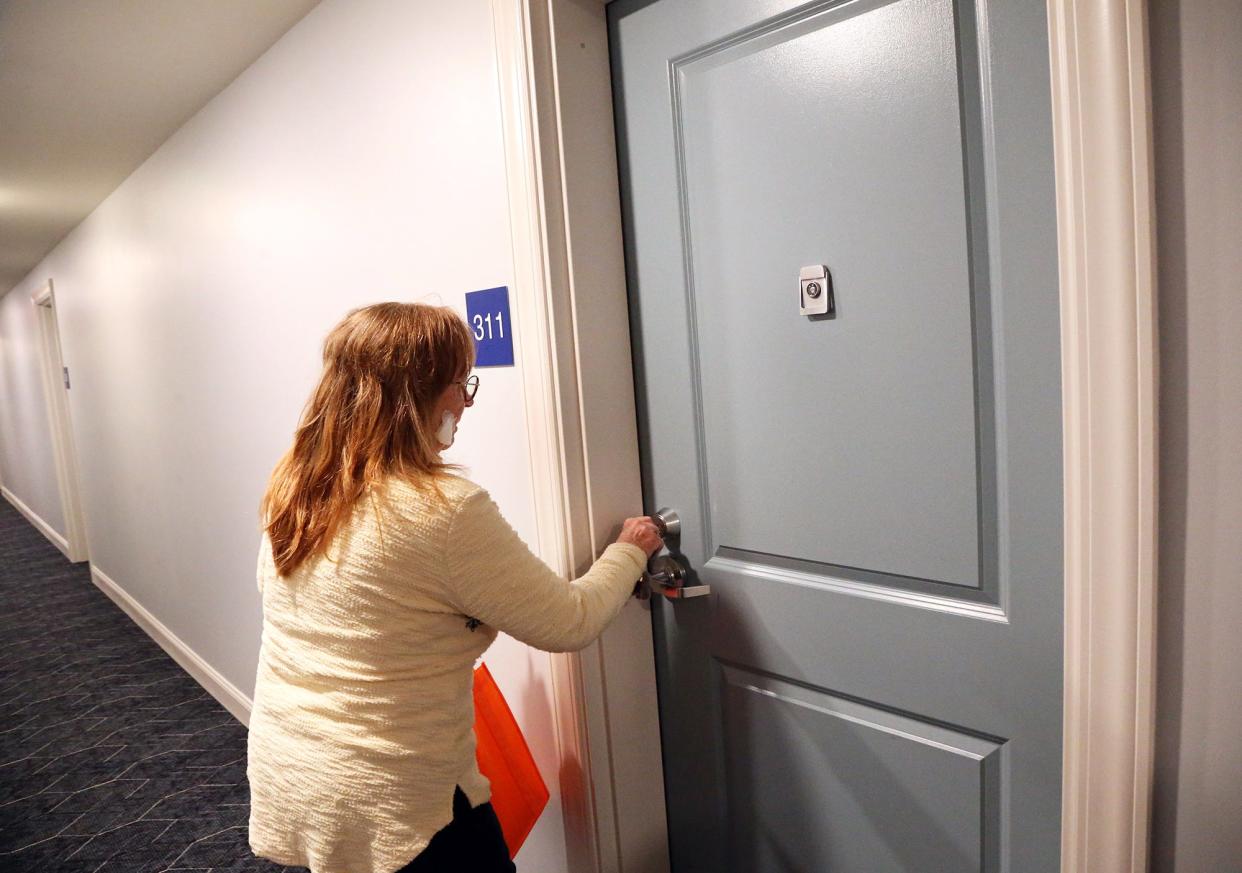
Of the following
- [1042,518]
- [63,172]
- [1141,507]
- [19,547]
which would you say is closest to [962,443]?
[1042,518]

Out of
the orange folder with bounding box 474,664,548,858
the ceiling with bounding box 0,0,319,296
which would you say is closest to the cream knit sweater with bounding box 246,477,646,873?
the orange folder with bounding box 474,664,548,858

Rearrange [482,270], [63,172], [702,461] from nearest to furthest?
[702,461]
[482,270]
[63,172]

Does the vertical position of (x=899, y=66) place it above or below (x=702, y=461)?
above

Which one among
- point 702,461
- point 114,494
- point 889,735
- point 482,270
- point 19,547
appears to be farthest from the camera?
point 19,547

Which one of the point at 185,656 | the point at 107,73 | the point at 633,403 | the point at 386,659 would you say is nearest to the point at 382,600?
the point at 386,659

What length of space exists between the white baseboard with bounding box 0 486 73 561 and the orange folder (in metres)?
7.02

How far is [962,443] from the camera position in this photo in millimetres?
1098

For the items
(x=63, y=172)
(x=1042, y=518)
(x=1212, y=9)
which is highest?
(x=63, y=172)

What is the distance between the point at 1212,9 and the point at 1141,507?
0.54 meters

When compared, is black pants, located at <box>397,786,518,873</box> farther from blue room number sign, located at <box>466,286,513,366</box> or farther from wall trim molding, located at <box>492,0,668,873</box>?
blue room number sign, located at <box>466,286,513,366</box>

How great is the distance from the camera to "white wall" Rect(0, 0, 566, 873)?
1643 mm

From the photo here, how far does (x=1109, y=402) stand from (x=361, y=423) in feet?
3.19

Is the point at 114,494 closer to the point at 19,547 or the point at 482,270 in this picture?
the point at 19,547

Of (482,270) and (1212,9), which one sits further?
(482,270)
